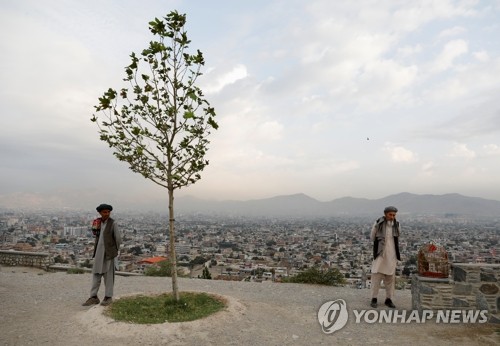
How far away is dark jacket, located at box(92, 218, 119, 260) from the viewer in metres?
7.77

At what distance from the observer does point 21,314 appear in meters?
7.34

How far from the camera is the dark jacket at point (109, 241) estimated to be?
777 centimetres

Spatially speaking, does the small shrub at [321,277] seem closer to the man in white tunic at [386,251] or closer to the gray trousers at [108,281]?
the man in white tunic at [386,251]

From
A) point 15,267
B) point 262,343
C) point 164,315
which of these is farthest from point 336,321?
point 15,267

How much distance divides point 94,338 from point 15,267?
458 inches

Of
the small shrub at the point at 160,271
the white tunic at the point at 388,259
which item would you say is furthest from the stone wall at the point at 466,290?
the small shrub at the point at 160,271

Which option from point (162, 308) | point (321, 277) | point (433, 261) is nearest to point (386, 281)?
point (433, 261)

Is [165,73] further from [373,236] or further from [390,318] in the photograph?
[390,318]

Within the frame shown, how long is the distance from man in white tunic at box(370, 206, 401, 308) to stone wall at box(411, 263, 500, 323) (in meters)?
0.87

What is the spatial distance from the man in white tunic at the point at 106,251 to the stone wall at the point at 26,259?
837 cm

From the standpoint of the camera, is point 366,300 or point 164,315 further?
point 366,300

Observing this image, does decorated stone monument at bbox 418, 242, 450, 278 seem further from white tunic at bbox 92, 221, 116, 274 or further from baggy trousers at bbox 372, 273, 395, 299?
white tunic at bbox 92, 221, 116, 274

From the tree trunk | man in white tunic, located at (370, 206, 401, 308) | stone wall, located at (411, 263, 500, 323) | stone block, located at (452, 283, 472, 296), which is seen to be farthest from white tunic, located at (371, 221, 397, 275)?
the tree trunk

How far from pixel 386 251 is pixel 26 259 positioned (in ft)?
46.1
